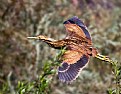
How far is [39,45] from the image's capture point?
358 centimetres

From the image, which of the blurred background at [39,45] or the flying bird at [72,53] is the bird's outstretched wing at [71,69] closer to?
the flying bird at [72,53]

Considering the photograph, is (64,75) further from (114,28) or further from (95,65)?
(114,28)

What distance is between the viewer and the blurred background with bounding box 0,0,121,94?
3572 mm

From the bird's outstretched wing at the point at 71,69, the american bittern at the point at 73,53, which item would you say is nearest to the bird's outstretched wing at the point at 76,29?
the american bittern at the point at 73,53

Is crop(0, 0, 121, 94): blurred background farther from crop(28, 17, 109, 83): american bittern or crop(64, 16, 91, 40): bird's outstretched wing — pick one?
crop(28, 17, 109, 83): american bittern

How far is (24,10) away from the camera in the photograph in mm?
3809

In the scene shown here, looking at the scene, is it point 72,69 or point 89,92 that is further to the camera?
point 89,92

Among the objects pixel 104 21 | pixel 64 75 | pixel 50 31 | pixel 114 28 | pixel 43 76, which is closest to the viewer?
pixel 64 75

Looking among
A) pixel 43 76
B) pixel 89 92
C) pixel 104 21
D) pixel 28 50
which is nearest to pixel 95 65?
pixel 89 92

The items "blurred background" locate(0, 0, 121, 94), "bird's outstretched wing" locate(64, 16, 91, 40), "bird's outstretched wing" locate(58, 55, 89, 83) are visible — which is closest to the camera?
"bird's outstretched wing" locate(58, 55, 89, 83)

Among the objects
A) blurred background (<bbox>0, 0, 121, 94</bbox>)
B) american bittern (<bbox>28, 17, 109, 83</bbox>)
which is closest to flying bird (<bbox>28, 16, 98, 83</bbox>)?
american bittern (<bbox>28, 17, 109, 83</bbox>)

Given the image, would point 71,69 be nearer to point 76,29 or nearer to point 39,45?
point 76,29

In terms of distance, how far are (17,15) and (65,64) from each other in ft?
8.54

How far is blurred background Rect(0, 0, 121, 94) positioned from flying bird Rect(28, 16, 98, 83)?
1973 mm
